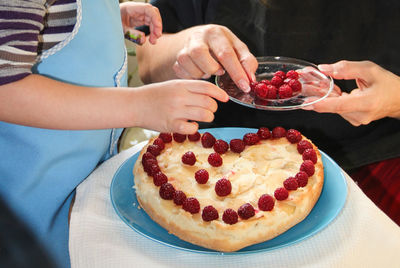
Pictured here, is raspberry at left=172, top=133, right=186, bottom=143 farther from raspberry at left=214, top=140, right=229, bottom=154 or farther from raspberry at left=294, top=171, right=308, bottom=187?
raspberry at left=294, top=171, right=308, bottom=187

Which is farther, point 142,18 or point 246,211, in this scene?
point 142,18

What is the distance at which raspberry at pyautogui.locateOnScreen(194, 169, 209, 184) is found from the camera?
0.92 meters

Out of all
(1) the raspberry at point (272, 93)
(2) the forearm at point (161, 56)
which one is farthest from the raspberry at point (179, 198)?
(2) the forearm at point (161, 56)

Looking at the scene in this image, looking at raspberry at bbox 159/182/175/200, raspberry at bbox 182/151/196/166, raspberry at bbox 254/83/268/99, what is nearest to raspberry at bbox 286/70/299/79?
raspberry at bbox 254/83/268/99

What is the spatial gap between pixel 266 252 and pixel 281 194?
0.13 meters

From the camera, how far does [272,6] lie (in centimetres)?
134

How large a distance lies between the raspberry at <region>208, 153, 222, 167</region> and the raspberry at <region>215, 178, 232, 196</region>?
9 cm

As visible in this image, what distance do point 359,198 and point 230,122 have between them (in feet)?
2.18

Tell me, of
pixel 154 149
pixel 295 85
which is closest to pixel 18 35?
pixel 154 149

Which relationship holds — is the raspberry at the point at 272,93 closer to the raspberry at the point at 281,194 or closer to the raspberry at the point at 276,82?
the raspberry at the point at 276,82

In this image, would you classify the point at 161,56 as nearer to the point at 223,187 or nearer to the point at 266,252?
the point at 223,187

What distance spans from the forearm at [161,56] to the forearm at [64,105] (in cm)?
58

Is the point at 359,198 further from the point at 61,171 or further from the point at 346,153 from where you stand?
the point at 61,171

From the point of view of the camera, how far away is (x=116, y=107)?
83cm
